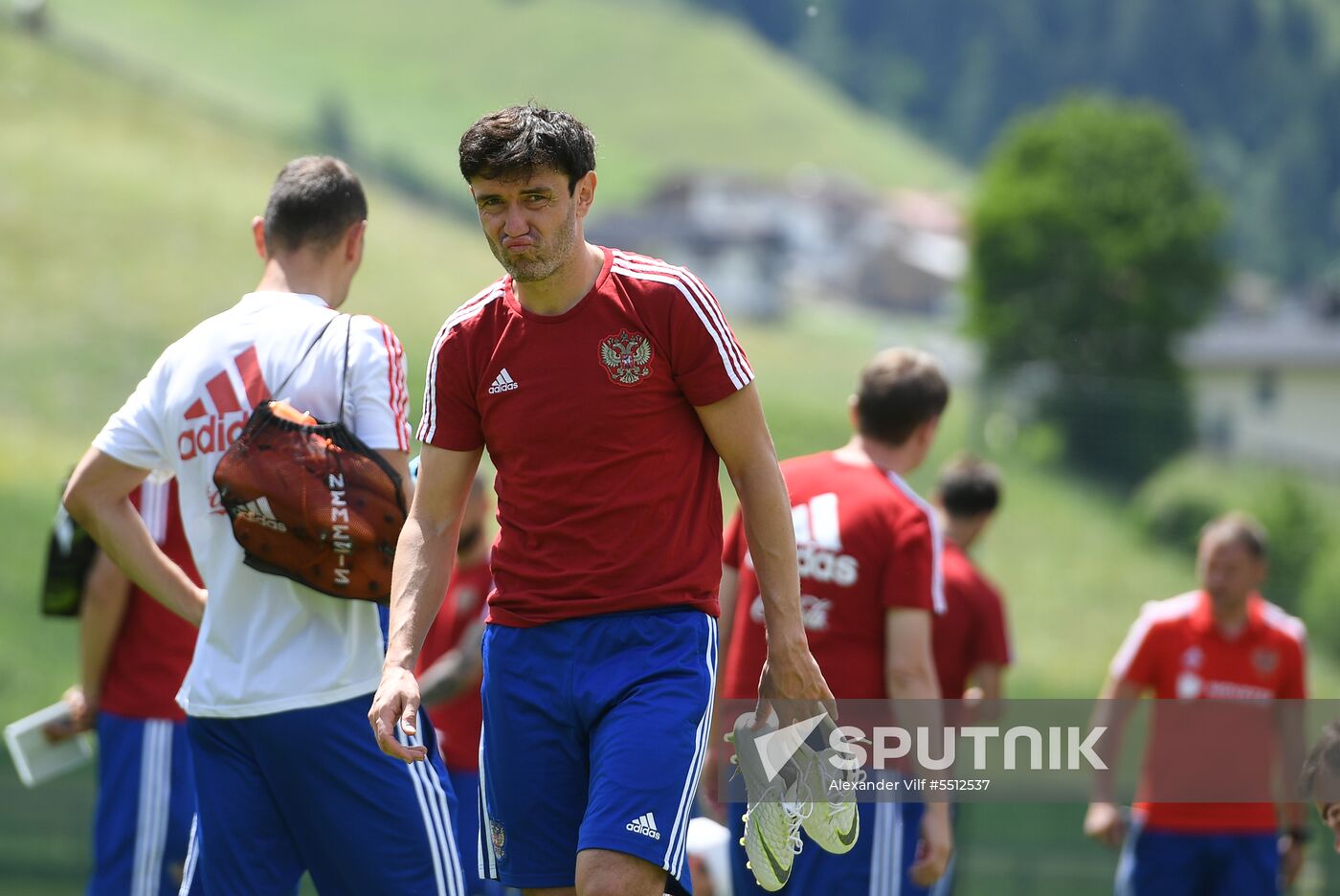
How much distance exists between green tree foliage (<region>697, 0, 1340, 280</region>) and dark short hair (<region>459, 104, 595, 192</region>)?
96.0m

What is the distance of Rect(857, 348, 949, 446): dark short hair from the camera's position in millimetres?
5535

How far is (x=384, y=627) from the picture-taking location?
15.4 feet

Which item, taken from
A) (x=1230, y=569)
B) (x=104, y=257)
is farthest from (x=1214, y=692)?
(x=104, y=257)

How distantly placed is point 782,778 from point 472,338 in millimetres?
1296

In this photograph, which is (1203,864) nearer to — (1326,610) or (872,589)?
(872,589)

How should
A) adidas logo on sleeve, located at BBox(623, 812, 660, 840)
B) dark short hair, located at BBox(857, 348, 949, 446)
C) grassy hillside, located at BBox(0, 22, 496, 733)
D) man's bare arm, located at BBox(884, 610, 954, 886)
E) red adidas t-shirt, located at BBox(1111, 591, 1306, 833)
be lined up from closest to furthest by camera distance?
adidas logo on sleeve, located at BBox(623, 812, 660, 840)
man's bare arm, located at BBox(884, 610, 954, 886)
dark short hair, located at BBox(857, 348, 949, 446)
red adidas t-shirt, located at BBox(1111, 591, 1306, 833)
grassy hillside, located at BBox(0, 22, 496, 733)

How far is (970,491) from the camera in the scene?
7.23 meters

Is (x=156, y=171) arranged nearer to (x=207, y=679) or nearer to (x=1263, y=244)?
(x=207, y=679)

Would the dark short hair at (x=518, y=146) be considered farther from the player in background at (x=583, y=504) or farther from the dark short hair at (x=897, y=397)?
the dark short hair at (x=897, y=397)

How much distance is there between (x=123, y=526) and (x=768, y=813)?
6.39 ft

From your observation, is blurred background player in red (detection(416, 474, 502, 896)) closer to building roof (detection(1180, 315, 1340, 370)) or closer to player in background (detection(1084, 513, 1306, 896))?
player in background (detection(1084, 513, 1306, 896))

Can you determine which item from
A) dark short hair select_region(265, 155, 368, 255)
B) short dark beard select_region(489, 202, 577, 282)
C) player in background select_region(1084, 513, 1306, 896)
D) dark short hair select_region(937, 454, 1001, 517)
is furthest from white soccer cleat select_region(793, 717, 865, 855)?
player in background select_region(1084, 513, 1306, 896)

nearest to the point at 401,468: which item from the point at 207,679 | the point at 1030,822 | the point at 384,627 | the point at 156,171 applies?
the point at 384,627

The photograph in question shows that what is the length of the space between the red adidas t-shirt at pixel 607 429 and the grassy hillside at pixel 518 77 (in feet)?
284
